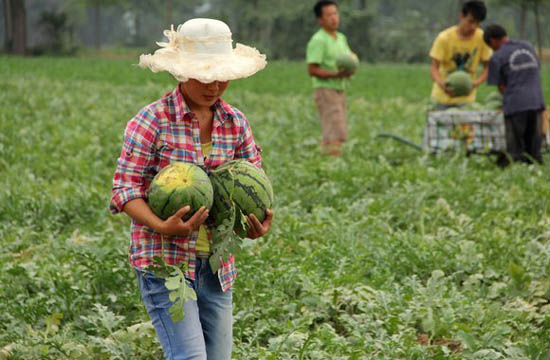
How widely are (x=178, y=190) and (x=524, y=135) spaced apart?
23.8 ft

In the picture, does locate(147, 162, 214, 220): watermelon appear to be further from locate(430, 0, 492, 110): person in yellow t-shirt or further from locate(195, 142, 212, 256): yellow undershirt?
locate(430, 0, 492, 110): person in yellow t-shirt

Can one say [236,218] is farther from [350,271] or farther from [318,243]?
[318,243]

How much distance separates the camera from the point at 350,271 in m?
6.05

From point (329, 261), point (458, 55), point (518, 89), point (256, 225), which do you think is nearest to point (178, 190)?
point (256, 225)

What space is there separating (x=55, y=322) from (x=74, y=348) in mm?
495

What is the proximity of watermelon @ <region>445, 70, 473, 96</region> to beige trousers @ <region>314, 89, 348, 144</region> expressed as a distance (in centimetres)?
136

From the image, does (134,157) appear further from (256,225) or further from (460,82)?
(460,82)

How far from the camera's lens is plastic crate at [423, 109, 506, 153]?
989 centimetres

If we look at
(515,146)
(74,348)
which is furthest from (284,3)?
(74,348)

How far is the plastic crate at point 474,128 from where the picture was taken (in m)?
9.89

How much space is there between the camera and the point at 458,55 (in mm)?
10273

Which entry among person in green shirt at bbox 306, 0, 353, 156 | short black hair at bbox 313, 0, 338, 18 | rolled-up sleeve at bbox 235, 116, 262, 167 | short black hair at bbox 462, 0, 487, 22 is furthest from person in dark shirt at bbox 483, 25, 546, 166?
rolled-up sleeve at bbox 235, 116, 262, 167

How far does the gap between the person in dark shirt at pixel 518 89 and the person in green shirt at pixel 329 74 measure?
5.83 feet

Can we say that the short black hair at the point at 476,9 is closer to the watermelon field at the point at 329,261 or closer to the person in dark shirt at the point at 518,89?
the person in dark shirt at the point at 518,89
